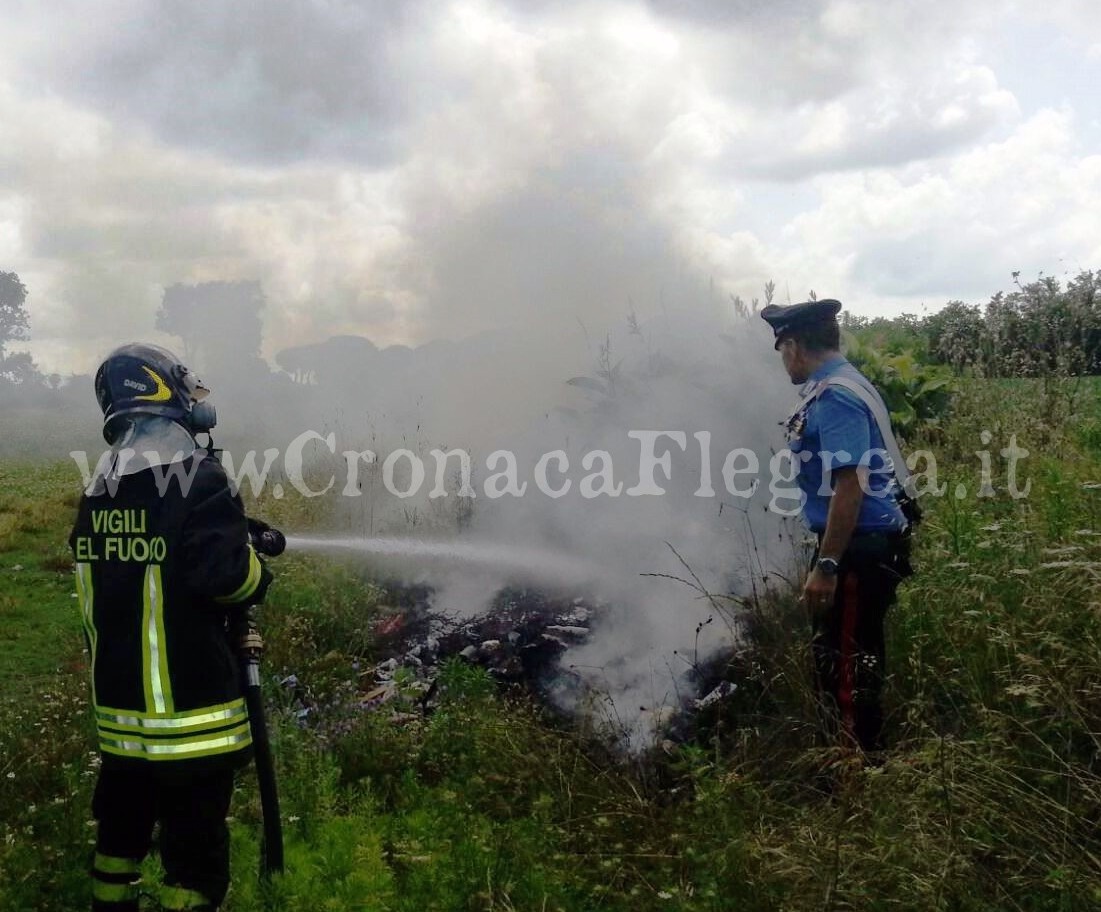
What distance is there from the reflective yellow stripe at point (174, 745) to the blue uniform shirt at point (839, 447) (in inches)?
95.4

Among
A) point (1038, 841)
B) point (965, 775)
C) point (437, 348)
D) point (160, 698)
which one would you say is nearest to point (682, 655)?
point (965, 775)

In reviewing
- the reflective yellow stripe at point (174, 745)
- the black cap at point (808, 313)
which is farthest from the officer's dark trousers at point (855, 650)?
the reflective yellow stripe at point (174, 745)

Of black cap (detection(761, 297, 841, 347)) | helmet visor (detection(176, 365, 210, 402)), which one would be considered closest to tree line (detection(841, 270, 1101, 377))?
black cap (detection(761, 297, 841, 347))

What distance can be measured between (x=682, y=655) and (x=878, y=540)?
1.59m

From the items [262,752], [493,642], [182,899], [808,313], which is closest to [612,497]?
[493,642]

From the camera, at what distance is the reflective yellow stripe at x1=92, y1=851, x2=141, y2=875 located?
2926 millimetres

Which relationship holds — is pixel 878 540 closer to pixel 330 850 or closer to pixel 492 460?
pixel 330 850

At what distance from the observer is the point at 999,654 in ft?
12.6

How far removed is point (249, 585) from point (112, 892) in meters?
1.12

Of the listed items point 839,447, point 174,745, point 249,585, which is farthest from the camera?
point 839,447

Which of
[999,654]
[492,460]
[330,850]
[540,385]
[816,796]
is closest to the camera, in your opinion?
[330,850]

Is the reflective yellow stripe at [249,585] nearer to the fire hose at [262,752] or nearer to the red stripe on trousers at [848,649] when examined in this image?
the fire hose at [262,752]

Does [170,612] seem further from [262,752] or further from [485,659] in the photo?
[485,659]

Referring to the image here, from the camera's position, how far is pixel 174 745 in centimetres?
274
